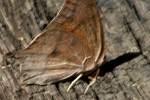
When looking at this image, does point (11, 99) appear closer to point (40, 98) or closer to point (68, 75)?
point (40, 98)

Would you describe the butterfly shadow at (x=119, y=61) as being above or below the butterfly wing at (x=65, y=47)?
below

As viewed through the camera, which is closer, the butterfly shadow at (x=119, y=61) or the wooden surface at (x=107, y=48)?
the wooden surface at (x=107, y=48)

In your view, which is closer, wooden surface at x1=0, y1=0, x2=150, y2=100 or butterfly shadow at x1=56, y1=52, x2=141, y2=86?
wooden surface at x1=0, y1=0, x2=150, y2=100

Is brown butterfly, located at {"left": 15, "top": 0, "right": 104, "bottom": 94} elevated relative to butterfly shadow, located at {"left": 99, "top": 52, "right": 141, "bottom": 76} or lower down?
elevated

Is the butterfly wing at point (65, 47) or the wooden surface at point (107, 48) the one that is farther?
the butterfly wing at point (65, 47)

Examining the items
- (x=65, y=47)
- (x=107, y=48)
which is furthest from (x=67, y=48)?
(x=107, y=48)

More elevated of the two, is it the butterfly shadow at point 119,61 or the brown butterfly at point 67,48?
the brown butterfly at point 67,48

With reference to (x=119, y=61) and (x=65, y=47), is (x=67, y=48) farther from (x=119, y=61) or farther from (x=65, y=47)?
(x=119, y=61)
